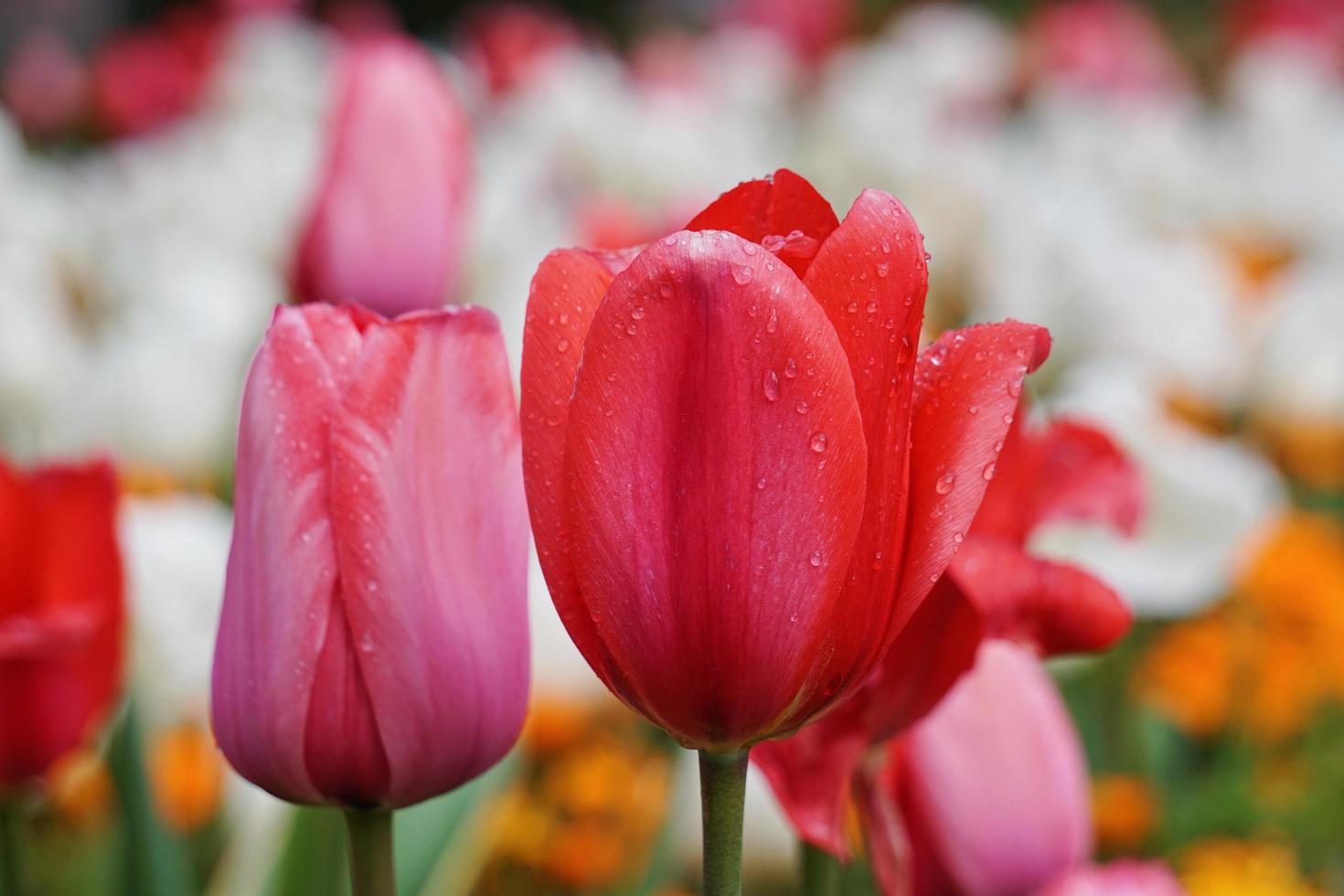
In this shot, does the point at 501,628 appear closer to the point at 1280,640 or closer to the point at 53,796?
the point at 53,796

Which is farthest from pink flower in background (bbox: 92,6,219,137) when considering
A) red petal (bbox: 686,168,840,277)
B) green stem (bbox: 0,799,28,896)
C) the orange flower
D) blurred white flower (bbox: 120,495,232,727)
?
red petal (bbox: 686,168,840,277)

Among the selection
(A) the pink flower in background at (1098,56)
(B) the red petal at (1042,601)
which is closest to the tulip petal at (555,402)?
(B) the red petal at (1042,601)

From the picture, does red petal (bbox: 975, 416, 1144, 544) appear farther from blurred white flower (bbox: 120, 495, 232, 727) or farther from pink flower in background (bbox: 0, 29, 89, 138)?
pink flower in background (bbox: 0, 29, 89, 138)

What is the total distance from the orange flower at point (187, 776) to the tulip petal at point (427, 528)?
27.2 inches

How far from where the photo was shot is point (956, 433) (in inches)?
14.0

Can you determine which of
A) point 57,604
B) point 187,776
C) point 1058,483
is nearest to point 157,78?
point 187,776

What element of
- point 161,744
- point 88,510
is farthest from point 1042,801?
point 161,744

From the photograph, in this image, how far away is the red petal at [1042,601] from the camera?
0.46m

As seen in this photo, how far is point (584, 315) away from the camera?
0.36m

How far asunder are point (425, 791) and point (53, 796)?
33.7 inches

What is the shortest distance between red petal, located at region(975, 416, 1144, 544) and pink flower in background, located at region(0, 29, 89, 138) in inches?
145

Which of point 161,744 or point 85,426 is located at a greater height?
point 85,426

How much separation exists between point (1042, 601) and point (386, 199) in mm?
544

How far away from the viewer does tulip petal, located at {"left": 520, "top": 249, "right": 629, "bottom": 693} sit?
35 cm
